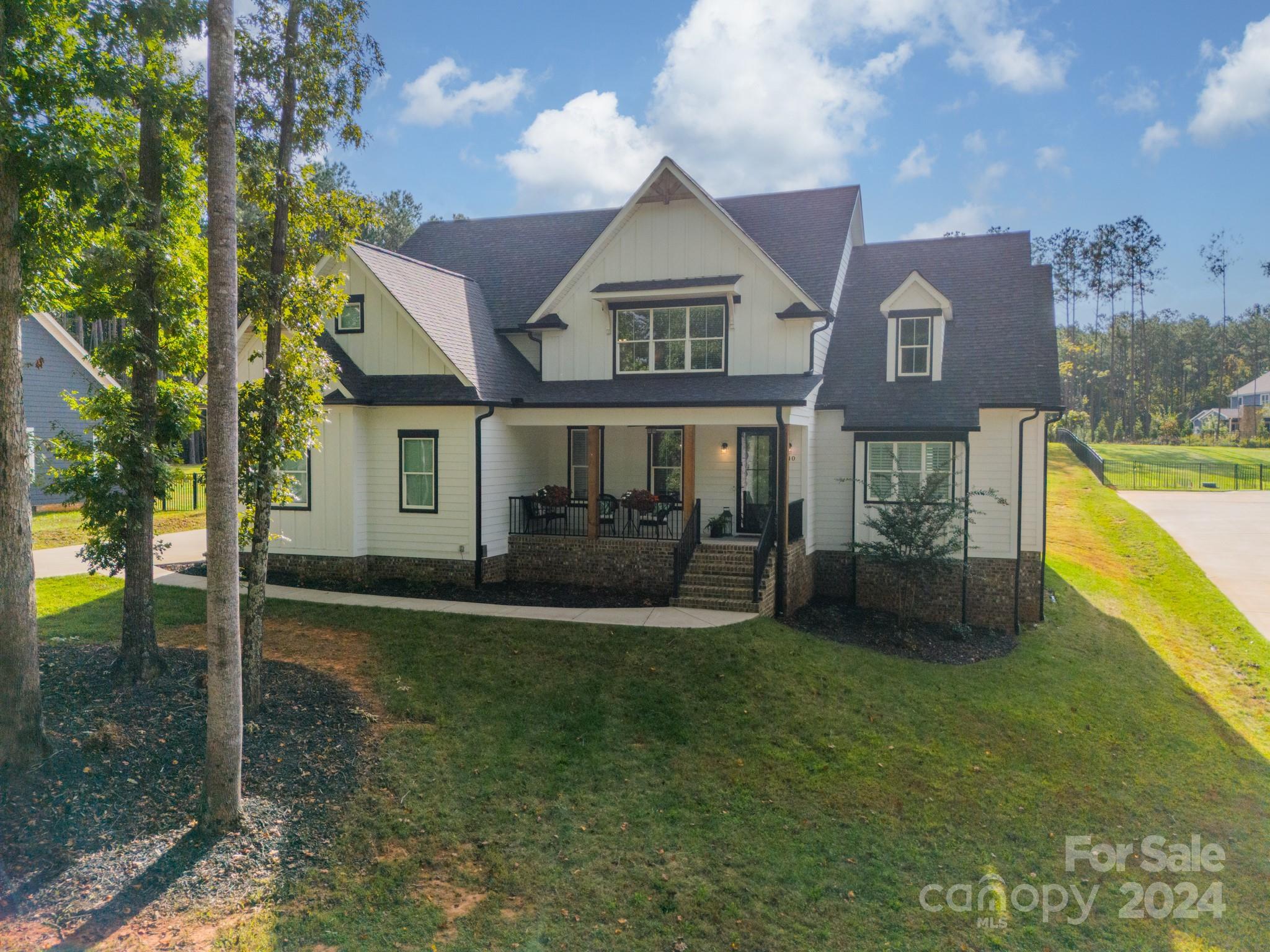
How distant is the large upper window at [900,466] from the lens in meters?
15.6

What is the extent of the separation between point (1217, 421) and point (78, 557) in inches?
2856

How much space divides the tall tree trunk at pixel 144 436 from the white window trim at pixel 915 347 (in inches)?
526

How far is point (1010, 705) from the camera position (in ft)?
37.5

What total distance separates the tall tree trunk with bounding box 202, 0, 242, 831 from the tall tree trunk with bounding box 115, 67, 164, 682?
9.83 feet

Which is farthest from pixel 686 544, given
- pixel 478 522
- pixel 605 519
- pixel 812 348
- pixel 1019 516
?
pixel 1019 516

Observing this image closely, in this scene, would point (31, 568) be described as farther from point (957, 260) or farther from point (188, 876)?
point (957, 260)

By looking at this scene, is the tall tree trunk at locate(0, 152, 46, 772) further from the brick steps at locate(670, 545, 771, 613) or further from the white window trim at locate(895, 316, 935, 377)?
the white window trim at locate(895, 316, 935, 377)

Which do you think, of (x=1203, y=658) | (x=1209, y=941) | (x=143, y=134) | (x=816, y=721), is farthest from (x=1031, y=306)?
(x=143, y=134)

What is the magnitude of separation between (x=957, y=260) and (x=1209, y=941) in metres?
15.4

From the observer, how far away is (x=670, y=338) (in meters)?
16.5

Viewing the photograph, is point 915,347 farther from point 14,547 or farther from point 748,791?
point 14,547

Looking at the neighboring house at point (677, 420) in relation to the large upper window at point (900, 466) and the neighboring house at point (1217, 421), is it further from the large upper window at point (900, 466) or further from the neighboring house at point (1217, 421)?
the neighboring house at point (1217, 421)

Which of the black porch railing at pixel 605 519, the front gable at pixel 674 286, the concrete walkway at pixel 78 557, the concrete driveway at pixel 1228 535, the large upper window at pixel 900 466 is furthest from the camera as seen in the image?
the concrete driveway at pixel 1228 535

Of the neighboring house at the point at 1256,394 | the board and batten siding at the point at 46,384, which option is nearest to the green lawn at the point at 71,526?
the board and batten siding at the point at 46,384
